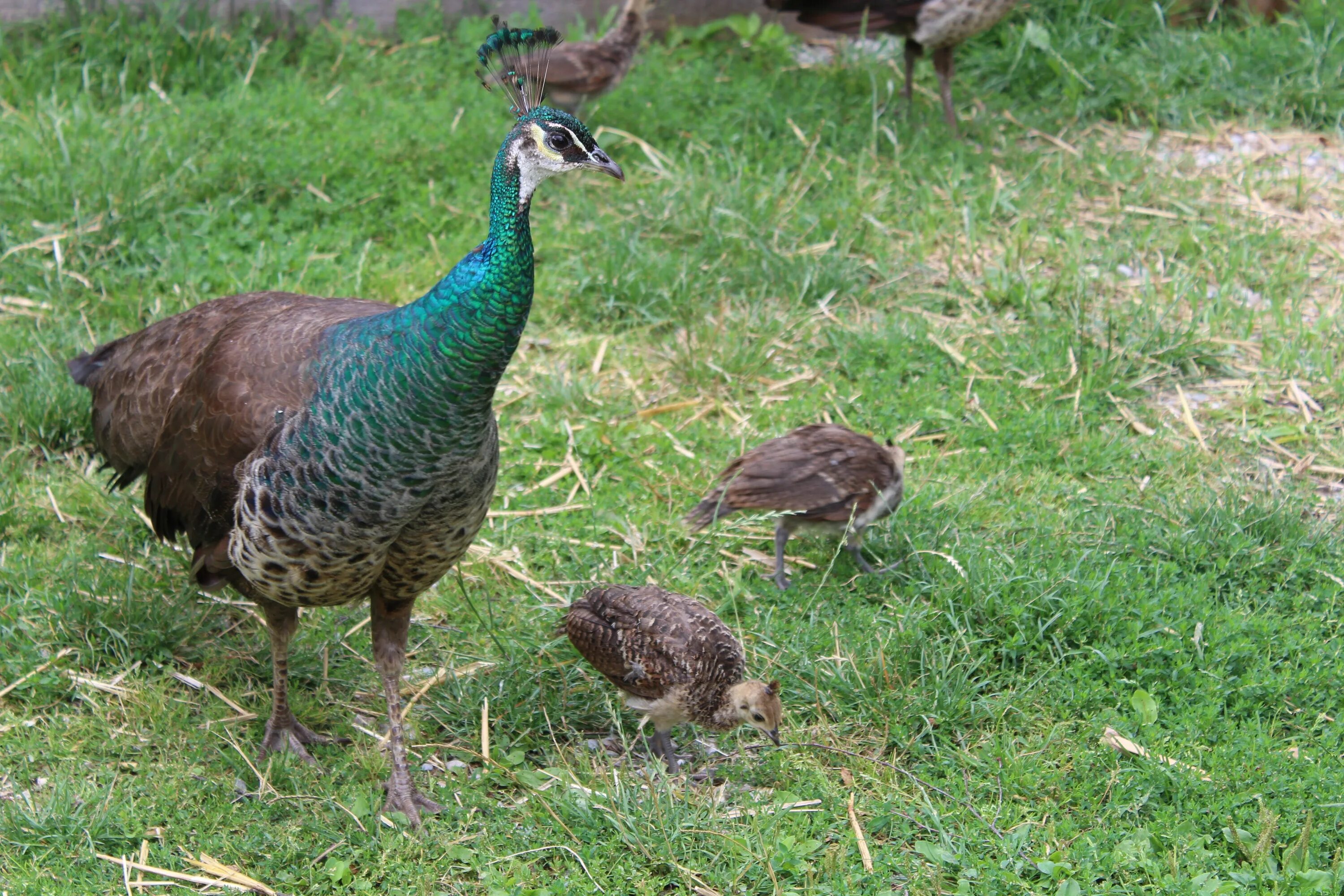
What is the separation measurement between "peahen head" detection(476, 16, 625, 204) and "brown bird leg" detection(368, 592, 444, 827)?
4.15 feet

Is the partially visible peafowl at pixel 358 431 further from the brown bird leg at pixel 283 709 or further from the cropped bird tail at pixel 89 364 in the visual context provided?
the cropped bird tail at pixel 89 364

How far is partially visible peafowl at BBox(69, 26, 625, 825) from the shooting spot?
119 inches

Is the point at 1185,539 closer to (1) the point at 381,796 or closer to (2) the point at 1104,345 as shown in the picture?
(2) the point at 1104,345

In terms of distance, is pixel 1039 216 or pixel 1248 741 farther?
pixel 1039 216

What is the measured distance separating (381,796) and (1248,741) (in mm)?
2398

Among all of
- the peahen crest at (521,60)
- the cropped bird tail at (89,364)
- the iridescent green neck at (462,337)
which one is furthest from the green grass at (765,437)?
the peahen crest at (521,60)

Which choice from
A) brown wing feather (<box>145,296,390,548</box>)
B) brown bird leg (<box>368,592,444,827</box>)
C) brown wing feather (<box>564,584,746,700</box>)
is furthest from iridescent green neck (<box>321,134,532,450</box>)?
brown wing feather (<box>564,584,746,700</box>)

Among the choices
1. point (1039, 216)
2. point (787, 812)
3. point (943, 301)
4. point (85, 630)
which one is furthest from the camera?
point (1039, 216)

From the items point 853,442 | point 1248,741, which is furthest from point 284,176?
point 1248,741

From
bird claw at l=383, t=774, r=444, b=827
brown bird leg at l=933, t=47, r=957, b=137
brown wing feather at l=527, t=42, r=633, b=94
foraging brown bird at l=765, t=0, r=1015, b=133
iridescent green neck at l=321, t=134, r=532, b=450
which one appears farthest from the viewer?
brown bird leg at l=933, t=47, r=957, b=137

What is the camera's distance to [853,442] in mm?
4332

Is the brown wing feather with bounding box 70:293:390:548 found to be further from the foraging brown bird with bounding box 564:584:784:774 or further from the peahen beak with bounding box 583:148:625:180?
the foraging brown bird with bounding box 564:584:784:774

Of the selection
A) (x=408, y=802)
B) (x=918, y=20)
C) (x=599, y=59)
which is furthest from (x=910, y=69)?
(x=408, y=802)

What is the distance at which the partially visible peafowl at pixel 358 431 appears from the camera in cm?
303
